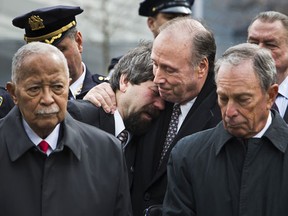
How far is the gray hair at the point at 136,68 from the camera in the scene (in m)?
5.98

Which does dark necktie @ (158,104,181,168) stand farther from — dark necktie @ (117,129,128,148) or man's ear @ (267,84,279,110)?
man's ear @ (267,84,279,110)

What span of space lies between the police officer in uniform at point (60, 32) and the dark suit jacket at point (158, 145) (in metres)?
0.86

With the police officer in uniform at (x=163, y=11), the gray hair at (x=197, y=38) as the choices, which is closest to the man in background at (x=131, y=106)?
the gray hair at (x=197, y=38)

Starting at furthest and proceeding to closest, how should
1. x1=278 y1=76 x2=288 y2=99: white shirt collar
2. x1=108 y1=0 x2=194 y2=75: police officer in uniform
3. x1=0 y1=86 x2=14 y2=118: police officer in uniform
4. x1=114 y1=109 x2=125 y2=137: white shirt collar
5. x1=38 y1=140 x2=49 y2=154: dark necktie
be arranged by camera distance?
x1=108 y1=0 x2=194 y2=75: police officer in uniform < x1=278 y1=76 x2=288 y2=99: white shirt collar < x1=0 y1=86 x2=14 y2=118: police officer in uniform < x1=114 y1=109 x2=125 y2=137: white shirt collar < x1=38 y1=140 x2=49 y2=154: dark necktie

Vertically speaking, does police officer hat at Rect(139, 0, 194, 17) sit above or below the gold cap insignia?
below

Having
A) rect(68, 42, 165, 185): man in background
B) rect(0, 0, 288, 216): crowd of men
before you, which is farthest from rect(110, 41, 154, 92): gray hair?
rect(0, 0, 288, 216): crowd of men

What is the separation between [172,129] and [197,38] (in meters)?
0.58

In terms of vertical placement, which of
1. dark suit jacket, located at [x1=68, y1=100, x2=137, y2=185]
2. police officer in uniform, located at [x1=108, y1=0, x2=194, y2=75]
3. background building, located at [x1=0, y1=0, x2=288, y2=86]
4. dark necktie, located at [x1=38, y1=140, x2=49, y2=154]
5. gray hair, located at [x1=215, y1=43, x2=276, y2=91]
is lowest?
background building, located at [x1=0, y1=0, x2=288, y2=86]

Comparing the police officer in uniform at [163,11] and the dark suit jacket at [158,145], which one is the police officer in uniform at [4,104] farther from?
the police officer in uniform at [163,11]

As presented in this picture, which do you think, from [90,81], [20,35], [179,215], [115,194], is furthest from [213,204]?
[20,35]

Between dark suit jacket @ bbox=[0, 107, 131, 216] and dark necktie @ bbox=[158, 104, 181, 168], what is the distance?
2.22 ft

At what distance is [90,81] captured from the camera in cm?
687

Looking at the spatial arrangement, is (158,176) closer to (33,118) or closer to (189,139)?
(189,139)

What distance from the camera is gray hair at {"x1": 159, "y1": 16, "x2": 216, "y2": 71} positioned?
19.5 feet
